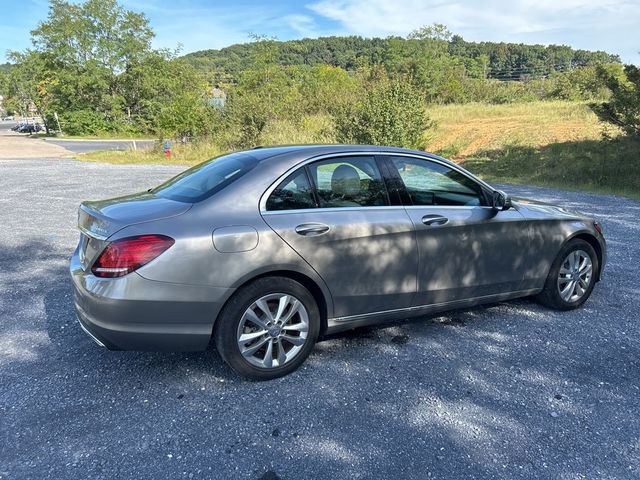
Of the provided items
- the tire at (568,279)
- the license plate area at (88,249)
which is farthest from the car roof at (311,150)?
the tire at (568,279)

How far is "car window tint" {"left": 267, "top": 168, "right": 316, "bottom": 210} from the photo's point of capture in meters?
3.13

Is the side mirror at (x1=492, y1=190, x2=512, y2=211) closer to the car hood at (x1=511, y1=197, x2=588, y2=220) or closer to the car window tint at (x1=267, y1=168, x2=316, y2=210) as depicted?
the car hood at (x1=511, y1=197, x2=588, y2=220)

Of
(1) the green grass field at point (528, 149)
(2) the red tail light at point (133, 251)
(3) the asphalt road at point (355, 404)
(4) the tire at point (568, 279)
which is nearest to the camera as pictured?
(3) the asphalt road at point (355, 404)

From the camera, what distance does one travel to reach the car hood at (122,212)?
2889 mm

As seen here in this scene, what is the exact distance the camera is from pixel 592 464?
94.9 inches

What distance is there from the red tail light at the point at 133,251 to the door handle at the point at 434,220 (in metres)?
1.88

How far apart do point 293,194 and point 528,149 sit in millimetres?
18076

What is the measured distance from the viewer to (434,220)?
357 cm

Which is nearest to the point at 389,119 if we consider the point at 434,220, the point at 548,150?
the point at 548,150

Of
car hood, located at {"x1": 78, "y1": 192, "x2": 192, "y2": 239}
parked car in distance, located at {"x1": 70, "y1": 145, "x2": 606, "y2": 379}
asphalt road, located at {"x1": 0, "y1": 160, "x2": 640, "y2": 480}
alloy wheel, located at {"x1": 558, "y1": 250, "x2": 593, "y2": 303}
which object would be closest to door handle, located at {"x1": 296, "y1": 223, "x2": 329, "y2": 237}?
parked car in distance, located at {"x1": 70, "y1": 145, "x2": 606, "y2": 379}

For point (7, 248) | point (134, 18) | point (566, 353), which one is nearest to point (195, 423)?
point (566, 353)

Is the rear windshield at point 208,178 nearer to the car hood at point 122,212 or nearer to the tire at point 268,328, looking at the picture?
the car hood at point 122,212

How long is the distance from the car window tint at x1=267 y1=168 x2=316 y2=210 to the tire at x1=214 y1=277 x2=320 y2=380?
0.51m

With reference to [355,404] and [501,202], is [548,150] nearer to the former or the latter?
[501,202]
